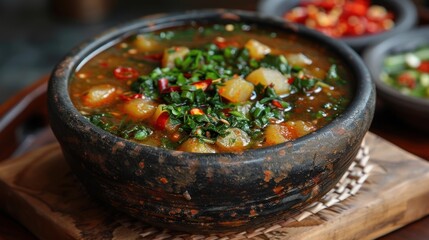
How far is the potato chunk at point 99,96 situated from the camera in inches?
103

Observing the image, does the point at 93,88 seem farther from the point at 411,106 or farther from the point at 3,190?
the point at 411,106

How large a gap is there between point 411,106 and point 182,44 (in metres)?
1.21

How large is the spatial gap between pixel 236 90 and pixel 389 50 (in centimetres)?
191

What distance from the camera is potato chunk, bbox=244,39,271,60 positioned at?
2949 millimetres

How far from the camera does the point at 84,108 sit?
8.43ft

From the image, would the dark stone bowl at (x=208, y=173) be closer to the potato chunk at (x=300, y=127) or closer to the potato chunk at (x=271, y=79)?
the potato chunk at (x=300, y=127)

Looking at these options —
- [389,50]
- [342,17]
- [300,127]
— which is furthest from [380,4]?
[300,127]

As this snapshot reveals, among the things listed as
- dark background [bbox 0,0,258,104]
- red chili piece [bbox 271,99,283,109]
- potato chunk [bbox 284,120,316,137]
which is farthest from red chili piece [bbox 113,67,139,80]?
dark background [bbox 0,0,258,104]

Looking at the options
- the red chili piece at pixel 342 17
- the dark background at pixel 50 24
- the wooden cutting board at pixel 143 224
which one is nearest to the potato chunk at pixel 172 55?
the wooden cutting board at pixel 143 224

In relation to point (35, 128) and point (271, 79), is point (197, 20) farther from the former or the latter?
point (35, 128)

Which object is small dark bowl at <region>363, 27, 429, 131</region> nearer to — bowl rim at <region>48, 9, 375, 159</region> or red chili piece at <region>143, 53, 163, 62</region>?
bowl rim at <region>48, 9, 375, 159</region>

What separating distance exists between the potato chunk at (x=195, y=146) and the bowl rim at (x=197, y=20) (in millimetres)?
79

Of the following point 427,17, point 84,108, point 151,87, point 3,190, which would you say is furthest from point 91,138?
point 427,17

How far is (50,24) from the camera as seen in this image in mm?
7516
